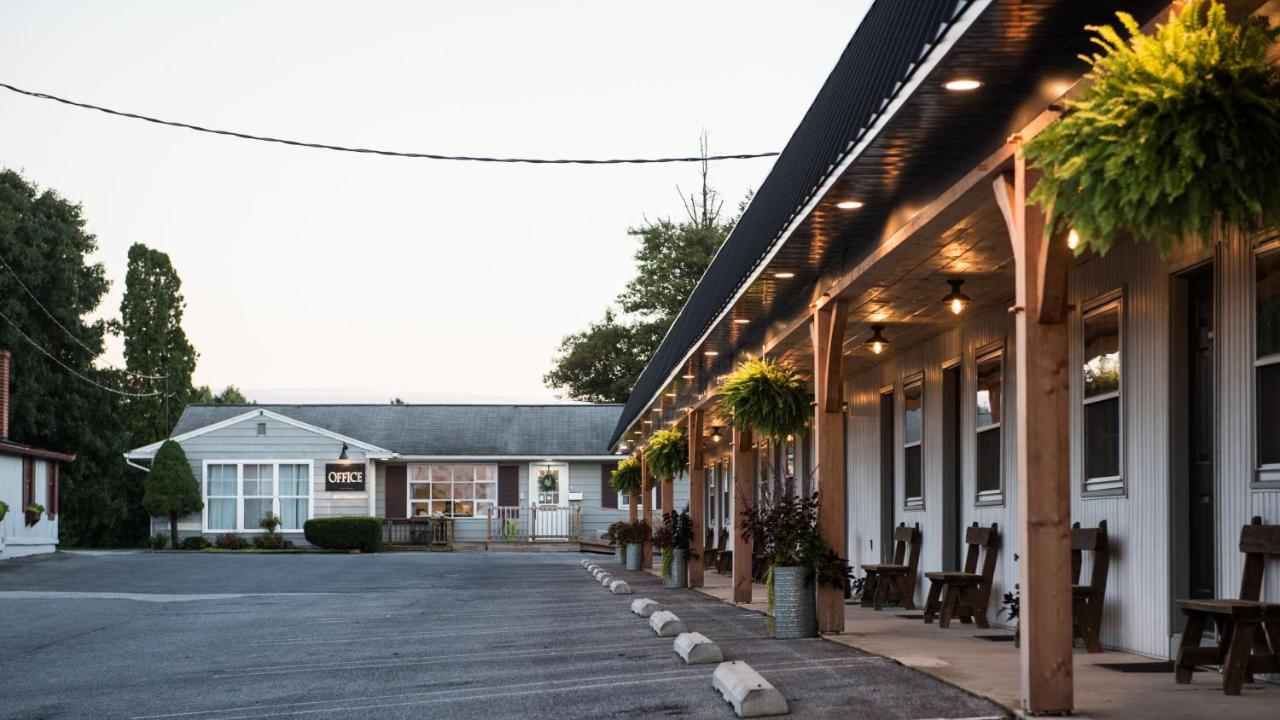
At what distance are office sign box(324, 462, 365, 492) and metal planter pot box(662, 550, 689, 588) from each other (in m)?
21.3

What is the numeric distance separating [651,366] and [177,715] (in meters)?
18.7

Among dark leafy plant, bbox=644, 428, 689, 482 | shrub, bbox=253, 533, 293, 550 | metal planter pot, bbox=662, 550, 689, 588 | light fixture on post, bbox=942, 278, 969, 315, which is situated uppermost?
light fixture on post, bbox=942, 278, 969, 315

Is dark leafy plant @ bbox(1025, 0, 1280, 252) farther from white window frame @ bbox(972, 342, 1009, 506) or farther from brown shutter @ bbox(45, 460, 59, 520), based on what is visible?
brown shutter @ bbox(45, 460, 59, 520)

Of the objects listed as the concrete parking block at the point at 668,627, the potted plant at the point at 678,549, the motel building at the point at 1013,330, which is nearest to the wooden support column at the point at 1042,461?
the motel building at the point at 1013,330

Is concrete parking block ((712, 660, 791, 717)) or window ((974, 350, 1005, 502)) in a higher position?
window ((974, 350, 1005, 502))

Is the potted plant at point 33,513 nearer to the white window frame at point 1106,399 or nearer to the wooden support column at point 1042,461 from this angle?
the white window frame at point 1106,399

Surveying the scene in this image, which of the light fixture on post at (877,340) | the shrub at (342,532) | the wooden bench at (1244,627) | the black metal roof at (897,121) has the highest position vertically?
the black metal roof at (897,121)

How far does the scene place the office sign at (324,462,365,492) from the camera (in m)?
41.2

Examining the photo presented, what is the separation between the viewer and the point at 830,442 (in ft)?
40.7

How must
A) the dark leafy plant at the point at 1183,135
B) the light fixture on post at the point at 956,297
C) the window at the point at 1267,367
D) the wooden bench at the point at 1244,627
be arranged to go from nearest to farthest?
the dark leafy plant at the point at 1183,135, the wooden bench at the point at 1244,627, the window at the point at 1267,367, the light fixture on post at the point at 956,297

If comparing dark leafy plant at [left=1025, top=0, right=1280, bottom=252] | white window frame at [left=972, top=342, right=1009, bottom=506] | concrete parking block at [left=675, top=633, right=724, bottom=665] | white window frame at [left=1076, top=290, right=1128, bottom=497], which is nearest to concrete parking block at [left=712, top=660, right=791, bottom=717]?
concrete parking block at [left=675, top=633, right=724, bottom=665]

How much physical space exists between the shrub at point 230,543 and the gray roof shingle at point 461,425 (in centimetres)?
472

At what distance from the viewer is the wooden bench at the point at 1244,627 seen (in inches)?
291

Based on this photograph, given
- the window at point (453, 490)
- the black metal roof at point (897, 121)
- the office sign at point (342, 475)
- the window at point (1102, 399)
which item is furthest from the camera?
the window at point (453, 490)
